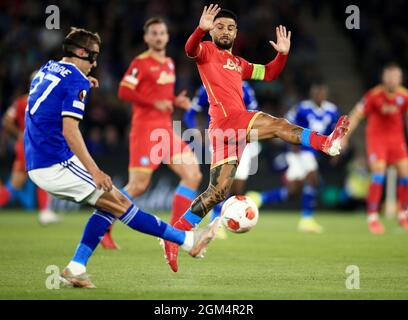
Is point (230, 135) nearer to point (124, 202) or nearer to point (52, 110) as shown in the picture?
point (124, 202)

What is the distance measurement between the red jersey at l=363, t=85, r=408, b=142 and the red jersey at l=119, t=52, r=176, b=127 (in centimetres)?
409

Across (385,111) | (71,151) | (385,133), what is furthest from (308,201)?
(71,151)

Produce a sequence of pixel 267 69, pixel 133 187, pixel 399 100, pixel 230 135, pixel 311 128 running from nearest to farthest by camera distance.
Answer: pixel 230 135, pixel 267 69, pixel 133 187, pixel 399 100, pixel 311 128

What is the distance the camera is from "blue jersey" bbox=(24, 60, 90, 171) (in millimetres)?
6414

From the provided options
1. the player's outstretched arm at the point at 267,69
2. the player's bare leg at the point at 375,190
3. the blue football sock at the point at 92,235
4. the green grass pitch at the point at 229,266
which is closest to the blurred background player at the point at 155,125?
the green grass pitch at the point at 229,266

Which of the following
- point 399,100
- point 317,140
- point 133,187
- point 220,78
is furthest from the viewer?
point 399,100

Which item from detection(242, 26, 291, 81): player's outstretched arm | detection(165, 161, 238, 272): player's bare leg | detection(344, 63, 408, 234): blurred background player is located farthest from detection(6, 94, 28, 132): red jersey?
detection(165, 161, 238, 272): player's bare leg

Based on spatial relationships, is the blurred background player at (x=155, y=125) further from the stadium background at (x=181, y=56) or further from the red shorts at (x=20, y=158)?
the stadium background at (x=181, y=56)

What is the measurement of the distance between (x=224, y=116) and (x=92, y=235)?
6.26 feet

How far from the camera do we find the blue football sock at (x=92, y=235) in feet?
22.2

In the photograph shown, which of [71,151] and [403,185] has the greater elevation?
[71,151]

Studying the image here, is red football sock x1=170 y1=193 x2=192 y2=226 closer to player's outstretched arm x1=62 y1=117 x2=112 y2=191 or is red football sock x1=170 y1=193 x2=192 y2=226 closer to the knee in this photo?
the knee

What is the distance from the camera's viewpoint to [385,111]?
13242 mm

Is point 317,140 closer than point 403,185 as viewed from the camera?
Yes
